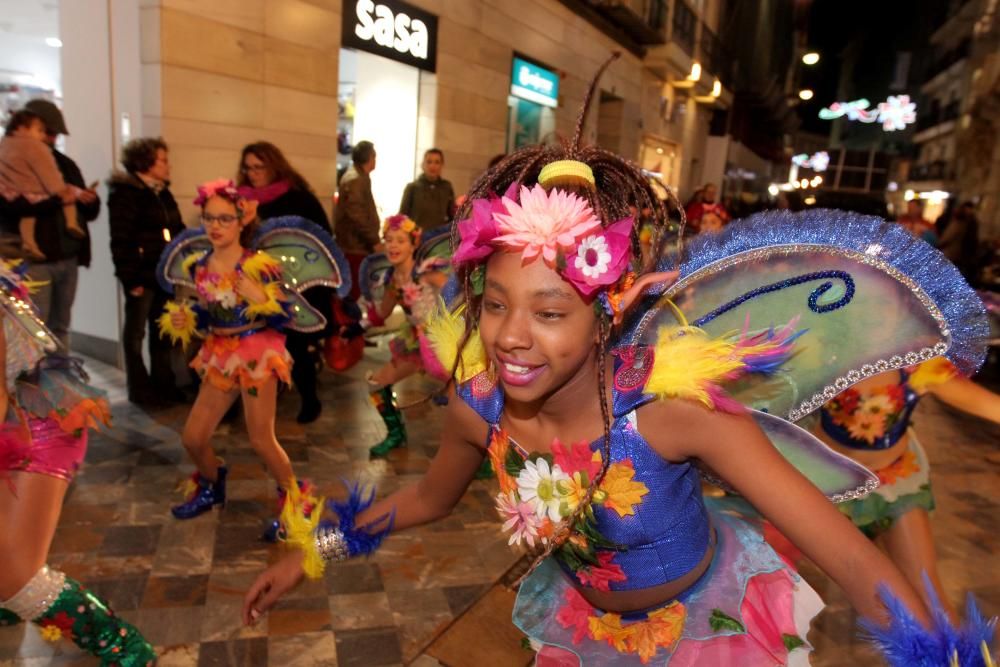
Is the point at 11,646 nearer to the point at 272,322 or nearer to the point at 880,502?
the point at 272,322

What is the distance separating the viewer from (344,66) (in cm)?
852

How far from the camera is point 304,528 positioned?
72.9 inches

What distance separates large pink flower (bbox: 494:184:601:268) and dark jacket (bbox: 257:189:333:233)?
390cm

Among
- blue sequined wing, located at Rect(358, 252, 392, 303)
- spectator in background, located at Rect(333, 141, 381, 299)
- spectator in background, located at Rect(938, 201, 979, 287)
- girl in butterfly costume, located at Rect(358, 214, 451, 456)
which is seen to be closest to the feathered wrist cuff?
girl in butterfly costume, located at Rect(358, 214, 451, 456)

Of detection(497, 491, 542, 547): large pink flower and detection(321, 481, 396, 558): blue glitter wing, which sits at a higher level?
detection(497, 491, 542, 547): large pink flower

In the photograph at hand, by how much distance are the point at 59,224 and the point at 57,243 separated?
5.2 inches

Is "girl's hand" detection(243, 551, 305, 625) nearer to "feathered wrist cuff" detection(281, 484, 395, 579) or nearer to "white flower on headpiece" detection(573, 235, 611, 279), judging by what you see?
"feathered wrist cuff" detection(281, 484, 395, 579)

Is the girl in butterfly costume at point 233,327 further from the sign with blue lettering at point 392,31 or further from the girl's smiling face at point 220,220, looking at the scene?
the sign with blue lettering at point 392,31

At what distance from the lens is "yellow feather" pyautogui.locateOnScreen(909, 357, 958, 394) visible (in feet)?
8.61

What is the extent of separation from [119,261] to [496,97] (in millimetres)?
6600

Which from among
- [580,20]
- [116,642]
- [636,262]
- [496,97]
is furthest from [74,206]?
[580,20]

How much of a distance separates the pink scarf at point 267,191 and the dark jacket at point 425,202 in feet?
8.32

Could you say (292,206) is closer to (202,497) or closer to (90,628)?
(202,497)

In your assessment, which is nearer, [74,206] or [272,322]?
[272,322]
